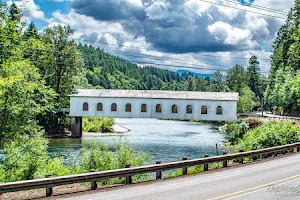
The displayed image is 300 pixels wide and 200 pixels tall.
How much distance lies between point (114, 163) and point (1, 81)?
21.4 feet

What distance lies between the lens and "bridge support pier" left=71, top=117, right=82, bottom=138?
50312 millimetres

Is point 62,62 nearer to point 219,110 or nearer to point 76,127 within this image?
point 76,127

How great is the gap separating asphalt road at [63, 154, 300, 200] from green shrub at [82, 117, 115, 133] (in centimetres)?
4504

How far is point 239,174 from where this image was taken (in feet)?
45.6

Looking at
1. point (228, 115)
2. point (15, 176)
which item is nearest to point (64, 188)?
point (15, 176)

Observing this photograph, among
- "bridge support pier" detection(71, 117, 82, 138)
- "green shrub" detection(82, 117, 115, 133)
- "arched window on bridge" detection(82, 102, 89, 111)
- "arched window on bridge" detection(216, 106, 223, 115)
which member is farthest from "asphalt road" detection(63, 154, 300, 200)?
"green shrub" detection(82, 117, 115, 133)

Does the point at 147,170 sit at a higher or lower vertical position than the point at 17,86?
lower

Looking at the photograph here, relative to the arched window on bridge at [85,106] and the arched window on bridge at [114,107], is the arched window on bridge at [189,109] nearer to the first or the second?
the arched window on bridge at [114,107]

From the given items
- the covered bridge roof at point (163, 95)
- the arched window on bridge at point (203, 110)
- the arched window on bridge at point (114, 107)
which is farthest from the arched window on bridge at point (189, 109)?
the arched window on bridge at point (114, 107)

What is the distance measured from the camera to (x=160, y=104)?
44156 millimetres

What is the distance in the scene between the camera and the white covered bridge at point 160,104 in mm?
43406

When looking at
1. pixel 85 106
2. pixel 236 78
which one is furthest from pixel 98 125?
pixel 236 78

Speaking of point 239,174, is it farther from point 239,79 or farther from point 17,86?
point 239,79

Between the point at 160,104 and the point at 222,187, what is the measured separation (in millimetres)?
32858
